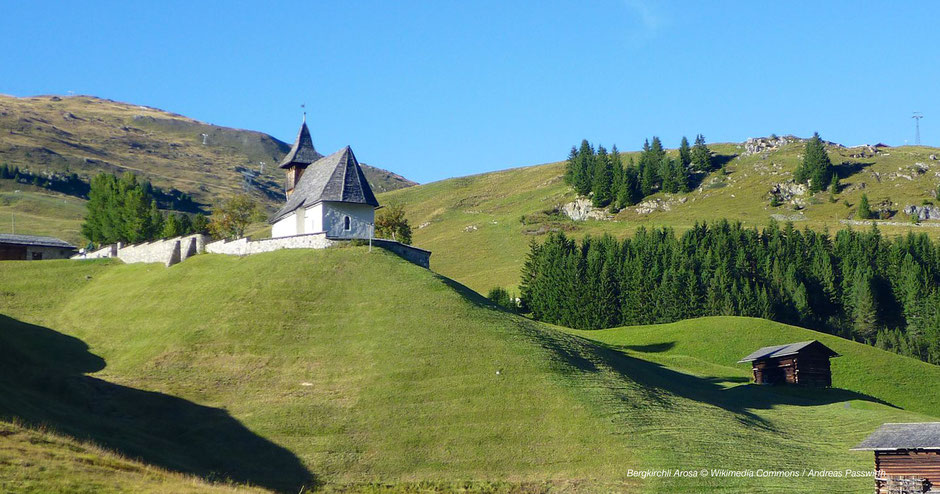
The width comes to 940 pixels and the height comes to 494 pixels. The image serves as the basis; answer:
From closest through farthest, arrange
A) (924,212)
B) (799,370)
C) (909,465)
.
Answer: (909,465)
(799,370)
(924,212)

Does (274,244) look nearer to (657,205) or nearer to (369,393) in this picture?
(369,393)

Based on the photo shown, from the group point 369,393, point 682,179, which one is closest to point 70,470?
point 369,393

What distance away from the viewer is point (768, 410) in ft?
201

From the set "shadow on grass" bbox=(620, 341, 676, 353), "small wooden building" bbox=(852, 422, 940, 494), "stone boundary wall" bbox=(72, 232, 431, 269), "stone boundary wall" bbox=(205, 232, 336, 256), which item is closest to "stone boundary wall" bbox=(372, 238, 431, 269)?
"stone boundary wall" bbox=(72, 232, 431, 269)

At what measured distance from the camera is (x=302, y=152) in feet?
289

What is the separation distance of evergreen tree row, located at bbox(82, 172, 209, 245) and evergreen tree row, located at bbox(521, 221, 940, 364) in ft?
163

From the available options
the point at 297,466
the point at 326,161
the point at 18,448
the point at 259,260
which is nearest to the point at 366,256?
the point at 259,260

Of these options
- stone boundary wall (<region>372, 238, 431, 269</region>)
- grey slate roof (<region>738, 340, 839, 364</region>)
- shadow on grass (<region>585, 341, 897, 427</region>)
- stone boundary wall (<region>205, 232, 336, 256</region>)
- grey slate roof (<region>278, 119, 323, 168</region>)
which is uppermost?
grey slate roof (<region>278, 119, 323, 168</region>)

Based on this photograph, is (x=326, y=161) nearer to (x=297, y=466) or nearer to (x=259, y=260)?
(x=259, y=260)

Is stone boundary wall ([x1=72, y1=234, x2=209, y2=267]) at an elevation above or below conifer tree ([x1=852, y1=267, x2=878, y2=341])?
above

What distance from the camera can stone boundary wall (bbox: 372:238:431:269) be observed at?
240ft

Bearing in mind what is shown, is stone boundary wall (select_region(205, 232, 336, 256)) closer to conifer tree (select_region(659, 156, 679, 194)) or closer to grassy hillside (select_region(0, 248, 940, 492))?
grassy hillside (select_region(0, 248, 940, 492))

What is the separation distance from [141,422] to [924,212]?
16205 centimetres

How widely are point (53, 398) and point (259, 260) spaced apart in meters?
26.4
